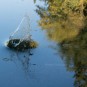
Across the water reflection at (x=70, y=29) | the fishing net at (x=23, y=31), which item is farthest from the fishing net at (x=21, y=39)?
the water reflection at (x=70, y=29)

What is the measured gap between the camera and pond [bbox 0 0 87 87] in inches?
247

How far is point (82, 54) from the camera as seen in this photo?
21.0 feet

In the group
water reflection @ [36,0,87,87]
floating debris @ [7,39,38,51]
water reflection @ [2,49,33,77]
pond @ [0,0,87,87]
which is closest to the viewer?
water reflection @ [36,0,87,87]

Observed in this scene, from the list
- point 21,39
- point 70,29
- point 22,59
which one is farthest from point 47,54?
point 70,29

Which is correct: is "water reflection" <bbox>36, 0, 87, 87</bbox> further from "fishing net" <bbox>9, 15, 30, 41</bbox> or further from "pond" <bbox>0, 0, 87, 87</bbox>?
"fishing net" <bbox>9, 15, 30, 41</bbox>

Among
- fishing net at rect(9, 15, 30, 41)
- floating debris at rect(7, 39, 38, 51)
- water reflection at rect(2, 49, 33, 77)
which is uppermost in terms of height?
fishing net at rect(9, 15, 30, 41)

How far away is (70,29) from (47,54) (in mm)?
1197

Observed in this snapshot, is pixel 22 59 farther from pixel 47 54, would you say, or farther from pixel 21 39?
pixel 21 39

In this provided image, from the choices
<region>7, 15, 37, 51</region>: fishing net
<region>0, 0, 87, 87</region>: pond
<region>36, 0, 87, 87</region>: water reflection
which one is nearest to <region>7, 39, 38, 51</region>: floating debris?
<region>7, 15, 37, 51</region>: fishing net

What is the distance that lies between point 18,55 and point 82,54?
1575mm

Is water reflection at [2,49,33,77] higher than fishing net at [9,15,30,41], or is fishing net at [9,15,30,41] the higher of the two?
fishing net at [9,15,30,41]

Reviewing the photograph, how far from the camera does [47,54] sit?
7.49 m

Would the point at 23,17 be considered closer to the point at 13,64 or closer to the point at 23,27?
the point at 23,27

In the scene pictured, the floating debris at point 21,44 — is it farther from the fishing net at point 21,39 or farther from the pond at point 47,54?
the pond at point 47,54
